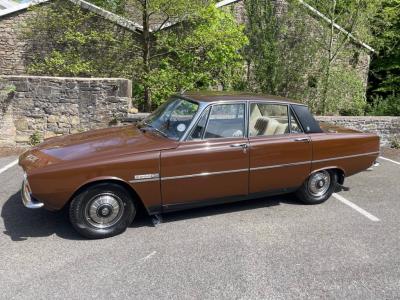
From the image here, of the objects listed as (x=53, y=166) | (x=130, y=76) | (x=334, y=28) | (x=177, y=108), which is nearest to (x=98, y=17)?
(x=130, y=76)

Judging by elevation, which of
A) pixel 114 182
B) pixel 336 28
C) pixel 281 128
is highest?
pixel 336 28

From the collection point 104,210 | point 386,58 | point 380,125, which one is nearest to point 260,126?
point 104,210

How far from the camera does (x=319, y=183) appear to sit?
5.30 meters

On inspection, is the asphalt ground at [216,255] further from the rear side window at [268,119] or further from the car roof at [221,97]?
the car roof at [221,97]

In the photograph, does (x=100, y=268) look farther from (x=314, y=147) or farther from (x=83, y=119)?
(x=83, y=119)

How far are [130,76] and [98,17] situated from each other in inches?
86.7

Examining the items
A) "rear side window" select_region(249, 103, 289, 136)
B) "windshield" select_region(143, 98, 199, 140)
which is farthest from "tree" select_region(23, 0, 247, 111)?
"rear side window" select_region(249, 103, 289, 136)

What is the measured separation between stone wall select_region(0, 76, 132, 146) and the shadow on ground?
10.3ft

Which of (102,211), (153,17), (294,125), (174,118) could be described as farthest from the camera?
(153,17)

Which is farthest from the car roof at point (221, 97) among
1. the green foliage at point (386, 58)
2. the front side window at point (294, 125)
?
the green foliage at point (386, 58)

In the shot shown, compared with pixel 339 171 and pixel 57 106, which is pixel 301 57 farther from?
pixel 57 106

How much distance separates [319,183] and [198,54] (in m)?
6.45

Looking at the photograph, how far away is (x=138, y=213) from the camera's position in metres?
4.84

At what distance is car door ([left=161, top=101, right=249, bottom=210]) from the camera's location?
4.28m
